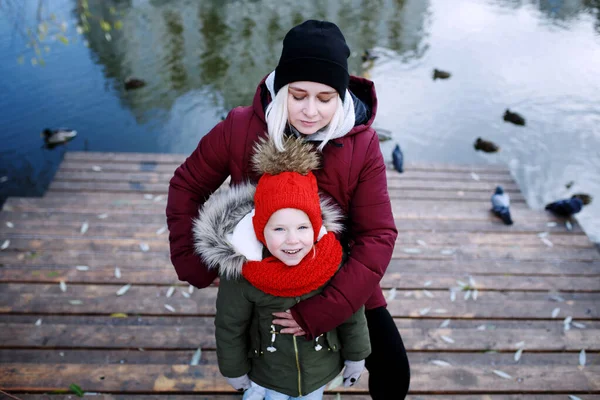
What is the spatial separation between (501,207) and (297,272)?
3.37 m

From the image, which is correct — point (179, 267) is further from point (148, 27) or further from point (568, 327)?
point (148, 27)

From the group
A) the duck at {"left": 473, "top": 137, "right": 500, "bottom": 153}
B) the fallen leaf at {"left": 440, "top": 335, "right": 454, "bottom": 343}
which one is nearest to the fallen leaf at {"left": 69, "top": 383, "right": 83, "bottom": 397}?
the fallen leaf at {"left": 440, "top": 335, "right": 454, "bottom": 343}

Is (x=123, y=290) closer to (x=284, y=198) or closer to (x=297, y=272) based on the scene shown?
(x=297, y=272)

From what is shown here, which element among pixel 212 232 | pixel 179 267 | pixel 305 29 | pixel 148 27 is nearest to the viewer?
pixel 305 29

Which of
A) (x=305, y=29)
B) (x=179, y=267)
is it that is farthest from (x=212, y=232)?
(x=305, y=29)

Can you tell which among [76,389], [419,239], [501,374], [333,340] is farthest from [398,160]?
[76,389]

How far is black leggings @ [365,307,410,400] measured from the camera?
243 centimetres

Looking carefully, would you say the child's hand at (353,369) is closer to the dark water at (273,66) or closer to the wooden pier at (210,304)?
the wooden pier at (210,304)

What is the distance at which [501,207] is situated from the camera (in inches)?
177

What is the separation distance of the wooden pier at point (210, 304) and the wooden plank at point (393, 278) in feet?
0.04

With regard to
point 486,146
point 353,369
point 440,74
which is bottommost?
point 486,146

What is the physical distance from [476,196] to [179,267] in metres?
3.94

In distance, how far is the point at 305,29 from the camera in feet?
6.22

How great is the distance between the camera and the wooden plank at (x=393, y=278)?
3672 millimetres
